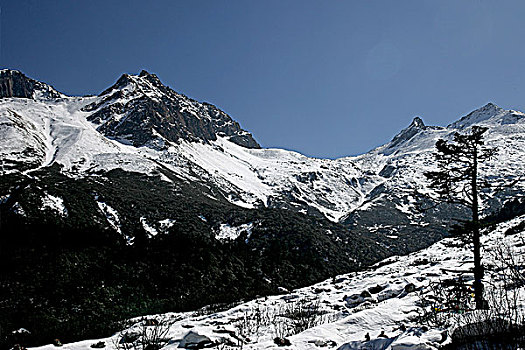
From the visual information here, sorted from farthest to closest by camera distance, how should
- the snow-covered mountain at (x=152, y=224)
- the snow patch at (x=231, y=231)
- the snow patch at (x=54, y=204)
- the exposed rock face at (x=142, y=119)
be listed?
the exposed rock face at (x=142, y=119)
the snow patch at (x=231, y=231)
the snow patch at (x=54, y=204)
the snow-covered mountain at (x=152, y=224)

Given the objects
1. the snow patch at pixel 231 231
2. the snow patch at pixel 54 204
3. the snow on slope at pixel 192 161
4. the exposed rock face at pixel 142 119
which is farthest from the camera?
the exposed rock face at pixel 142 119

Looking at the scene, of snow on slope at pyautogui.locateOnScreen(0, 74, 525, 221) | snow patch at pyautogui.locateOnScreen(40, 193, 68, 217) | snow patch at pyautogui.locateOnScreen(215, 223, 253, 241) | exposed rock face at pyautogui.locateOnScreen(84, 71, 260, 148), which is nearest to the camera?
snow patch at pyautogui.locateOnScreen(40, 193, 68, 217)

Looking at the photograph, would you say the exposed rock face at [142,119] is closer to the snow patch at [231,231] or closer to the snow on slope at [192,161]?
the snow on slope at [192,161]

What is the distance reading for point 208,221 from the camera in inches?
2375

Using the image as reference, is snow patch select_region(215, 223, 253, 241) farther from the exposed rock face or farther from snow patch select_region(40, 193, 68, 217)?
the exposed rock face

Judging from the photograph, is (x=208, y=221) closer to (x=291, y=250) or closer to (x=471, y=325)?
(x=291, y=250)

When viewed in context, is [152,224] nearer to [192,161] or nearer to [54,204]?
[54,204]

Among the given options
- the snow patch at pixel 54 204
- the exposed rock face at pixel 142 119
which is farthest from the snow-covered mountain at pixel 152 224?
the exposed rock face at pixel 142 119

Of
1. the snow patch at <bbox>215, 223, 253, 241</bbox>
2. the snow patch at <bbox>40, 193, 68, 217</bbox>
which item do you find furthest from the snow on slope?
the snow patch at <bbox>215, 223, 253, 241</bbox>

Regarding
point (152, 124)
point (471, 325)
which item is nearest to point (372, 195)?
point (152, 124)

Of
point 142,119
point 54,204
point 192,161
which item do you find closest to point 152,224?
point 54,204

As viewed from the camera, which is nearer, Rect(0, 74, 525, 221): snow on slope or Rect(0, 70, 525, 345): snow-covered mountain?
Rect(0, 70, 525, 345): snow-covered mountain

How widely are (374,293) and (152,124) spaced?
155 m

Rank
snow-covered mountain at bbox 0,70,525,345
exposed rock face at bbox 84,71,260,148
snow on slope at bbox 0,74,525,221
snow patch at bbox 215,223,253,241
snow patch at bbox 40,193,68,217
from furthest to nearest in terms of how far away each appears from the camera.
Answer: exposed rock face at bbox 84,71,260,148 → snow on slope at bbox 0,74,525,221 → snow patch at bbox 215,223,253,241 → snow patch at bbox 40,193,68,217 → snow-covered mountain at bbox 0,70,525,345
